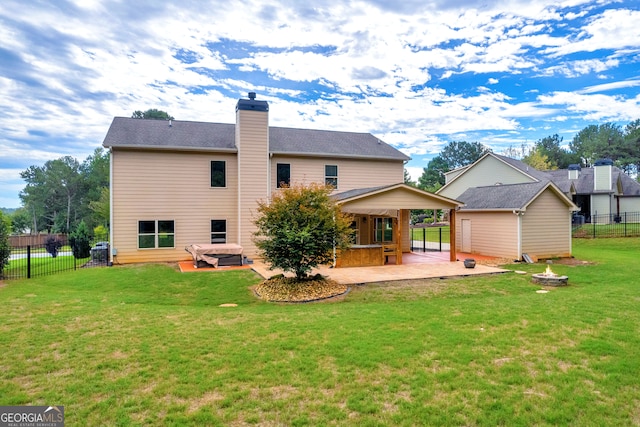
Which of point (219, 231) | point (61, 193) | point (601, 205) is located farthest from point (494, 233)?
point (61, 193)

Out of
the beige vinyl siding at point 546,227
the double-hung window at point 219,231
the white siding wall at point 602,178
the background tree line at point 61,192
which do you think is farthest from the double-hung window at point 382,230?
the background tree line at point 61,192

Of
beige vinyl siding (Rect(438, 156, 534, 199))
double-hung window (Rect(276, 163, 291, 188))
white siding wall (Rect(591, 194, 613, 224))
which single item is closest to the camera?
double-hung window (Rect(276, 163, 291, 188))

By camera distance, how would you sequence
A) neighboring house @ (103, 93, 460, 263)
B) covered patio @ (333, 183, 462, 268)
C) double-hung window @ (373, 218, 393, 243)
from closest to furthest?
covered patio @ (333, 183, 462, 268) < neighboring house @ (103, 93, 460, 263) < double-hung window @ (373, 218, 393, 243)

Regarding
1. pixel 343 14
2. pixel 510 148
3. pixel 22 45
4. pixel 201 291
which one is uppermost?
pixel 510 148

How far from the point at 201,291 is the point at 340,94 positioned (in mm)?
18666

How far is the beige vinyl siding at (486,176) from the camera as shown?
87.4 ft

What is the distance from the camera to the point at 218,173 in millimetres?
17094

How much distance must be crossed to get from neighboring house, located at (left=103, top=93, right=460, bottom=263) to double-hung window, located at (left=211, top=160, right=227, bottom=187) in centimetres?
5

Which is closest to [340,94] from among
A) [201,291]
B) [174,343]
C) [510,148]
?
[201,291]

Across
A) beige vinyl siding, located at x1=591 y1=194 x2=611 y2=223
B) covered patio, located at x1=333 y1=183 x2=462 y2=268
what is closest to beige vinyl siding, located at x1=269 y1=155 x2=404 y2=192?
→ covered patio, located at x1=333 y1=183 x2=462 y2=268

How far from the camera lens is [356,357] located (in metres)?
4.84

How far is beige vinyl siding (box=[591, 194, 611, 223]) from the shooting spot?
97.2 feet

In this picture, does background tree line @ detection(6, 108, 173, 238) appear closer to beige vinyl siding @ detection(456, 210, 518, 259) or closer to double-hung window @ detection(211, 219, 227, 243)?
double-hung window @ detection(211, 219, 227, 243)

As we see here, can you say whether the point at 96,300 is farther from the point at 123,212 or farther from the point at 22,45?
the point at 22,45
